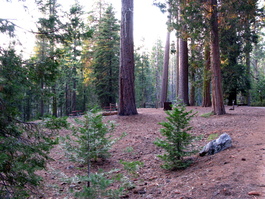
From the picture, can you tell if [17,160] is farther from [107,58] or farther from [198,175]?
[107,58]

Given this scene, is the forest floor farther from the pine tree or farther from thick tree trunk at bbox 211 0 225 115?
the pine tree

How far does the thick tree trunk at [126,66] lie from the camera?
1311 cm

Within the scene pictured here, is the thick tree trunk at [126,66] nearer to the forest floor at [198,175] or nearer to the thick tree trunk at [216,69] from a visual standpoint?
the thick tree trunk at [216,69]

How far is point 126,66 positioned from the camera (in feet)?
43.0

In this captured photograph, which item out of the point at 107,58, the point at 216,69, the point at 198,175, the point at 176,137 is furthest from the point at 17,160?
the point at 107,58

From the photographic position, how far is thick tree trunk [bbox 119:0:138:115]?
1311 centimetres

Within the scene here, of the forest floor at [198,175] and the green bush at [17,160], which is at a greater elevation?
the green bush at [17,160]

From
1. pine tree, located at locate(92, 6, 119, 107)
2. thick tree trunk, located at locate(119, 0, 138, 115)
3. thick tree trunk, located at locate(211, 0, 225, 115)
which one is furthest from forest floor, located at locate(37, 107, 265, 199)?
pine tree, located at locate(92, 6, 119, 107)

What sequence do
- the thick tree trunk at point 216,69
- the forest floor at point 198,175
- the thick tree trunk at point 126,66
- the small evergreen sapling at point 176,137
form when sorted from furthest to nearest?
1. the thick tree trunk at point 126,66
2. the thick tree trunk at point 216,69
3. the small evergreen sapling at point 176,137
4. the forest floor at point 198,175

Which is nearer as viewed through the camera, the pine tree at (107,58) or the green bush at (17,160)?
the green bush at (17,160)

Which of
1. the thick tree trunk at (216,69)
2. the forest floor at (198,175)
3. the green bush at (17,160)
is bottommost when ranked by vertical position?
the forest floor at (198,175)

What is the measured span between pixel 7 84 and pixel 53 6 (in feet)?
6.78

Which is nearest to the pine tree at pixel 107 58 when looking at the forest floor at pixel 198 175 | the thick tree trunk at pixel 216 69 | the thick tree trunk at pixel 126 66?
the thick tree trunk at pixel 126 66

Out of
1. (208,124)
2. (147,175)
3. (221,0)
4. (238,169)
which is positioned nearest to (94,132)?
(147,175)
